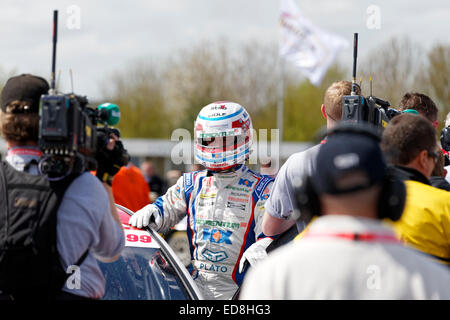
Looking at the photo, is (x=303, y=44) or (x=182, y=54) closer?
(x=303, y=44)

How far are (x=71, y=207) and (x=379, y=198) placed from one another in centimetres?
127

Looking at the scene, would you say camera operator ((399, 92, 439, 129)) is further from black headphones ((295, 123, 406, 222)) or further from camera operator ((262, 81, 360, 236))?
black headphones ((295, 123, 406, 222))

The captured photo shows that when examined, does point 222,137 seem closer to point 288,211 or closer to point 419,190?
point 288,211

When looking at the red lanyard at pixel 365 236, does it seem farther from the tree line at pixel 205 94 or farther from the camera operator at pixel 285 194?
the tree line at pixel 205 94

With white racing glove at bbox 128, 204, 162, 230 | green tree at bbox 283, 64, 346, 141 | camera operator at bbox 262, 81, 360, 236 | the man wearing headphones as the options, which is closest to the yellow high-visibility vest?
camera operator at bbox 262, 81, 360, 236

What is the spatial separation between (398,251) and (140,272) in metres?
1.73

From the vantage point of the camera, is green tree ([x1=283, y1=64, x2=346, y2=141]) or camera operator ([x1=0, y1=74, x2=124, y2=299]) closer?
camera operator ([x1=0, y1=74, x2=124, y2=299])

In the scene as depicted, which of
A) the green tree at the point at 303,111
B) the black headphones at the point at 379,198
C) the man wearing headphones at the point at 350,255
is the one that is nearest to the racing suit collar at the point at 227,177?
the black headphones at the point at 379,198

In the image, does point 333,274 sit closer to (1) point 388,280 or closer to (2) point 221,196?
(1) point 388,280

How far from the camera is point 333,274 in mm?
1657

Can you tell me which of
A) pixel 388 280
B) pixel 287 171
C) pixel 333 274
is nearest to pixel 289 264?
pixel 333 274

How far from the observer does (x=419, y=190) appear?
2721 millimetres

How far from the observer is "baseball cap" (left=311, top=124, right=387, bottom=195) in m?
1.68

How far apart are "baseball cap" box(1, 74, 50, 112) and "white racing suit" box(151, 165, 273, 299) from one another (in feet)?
4.64
